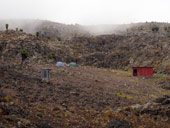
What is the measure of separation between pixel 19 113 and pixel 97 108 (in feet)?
24.4

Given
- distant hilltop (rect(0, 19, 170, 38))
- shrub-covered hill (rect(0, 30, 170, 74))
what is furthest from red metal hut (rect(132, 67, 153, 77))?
distant hilltop (rect(0, 19, 170, 38))

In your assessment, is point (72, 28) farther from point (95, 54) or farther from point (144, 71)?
point (144, 71)

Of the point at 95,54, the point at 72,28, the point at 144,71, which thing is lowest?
the point at 144,71

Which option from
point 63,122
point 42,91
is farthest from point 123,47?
point 63,122

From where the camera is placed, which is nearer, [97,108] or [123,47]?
[97,108]

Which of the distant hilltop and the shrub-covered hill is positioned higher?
the distant hilltop

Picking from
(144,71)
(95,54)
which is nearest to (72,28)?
Answer: (95,54)

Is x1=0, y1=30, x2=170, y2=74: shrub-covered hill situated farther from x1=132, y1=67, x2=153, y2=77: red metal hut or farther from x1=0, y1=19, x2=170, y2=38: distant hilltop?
x1=0, y1=19, x2=170, y2=38: distant hilltop

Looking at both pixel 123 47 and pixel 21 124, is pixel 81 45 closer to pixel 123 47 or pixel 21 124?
pixel 123 47


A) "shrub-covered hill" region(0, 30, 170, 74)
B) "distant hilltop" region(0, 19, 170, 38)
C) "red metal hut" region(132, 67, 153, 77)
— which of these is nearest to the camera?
"red metal hut" region(132, 67, 153, 77)

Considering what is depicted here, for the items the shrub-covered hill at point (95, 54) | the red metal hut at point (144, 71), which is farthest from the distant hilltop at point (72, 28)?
the red metal hut at point (144, 71)

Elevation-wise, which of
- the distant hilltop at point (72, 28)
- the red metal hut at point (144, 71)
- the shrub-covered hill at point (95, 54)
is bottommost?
the red metal hut at point (144, 71)

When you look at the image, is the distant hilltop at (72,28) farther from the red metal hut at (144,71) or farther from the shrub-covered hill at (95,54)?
the red metal hut at (144,71)

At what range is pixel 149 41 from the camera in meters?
85.3
